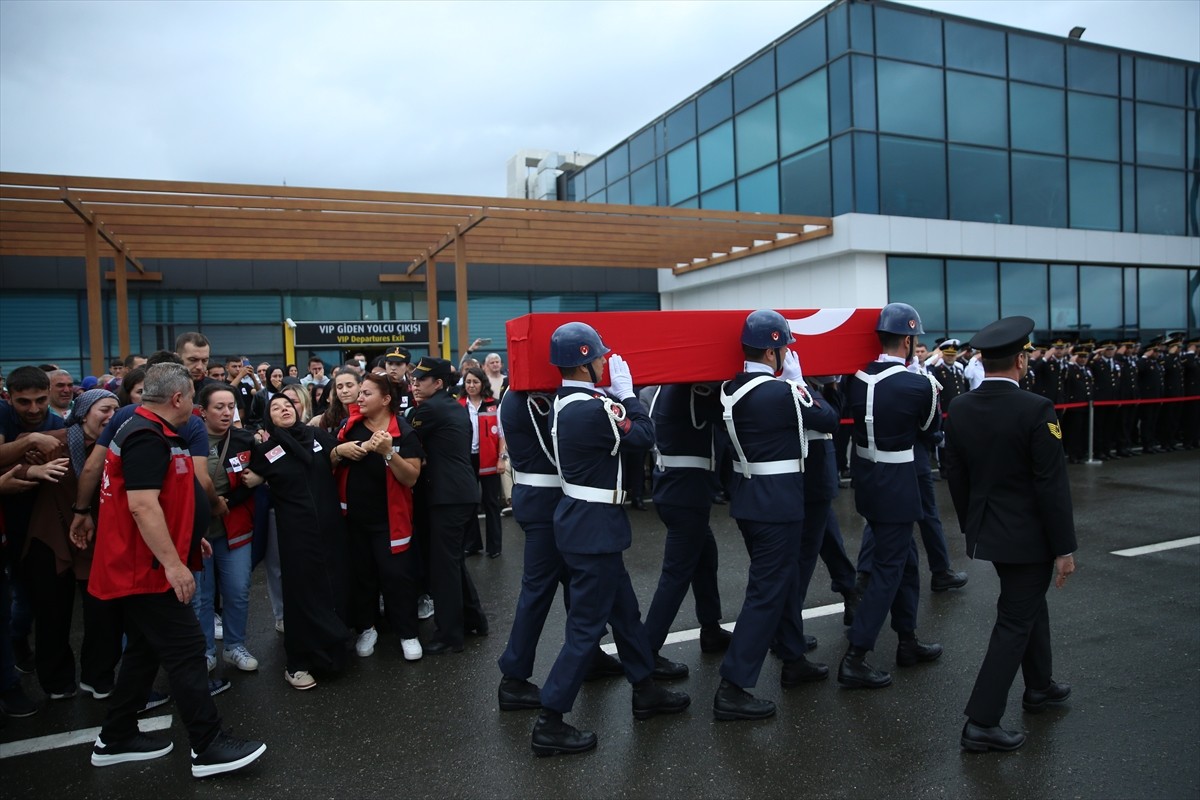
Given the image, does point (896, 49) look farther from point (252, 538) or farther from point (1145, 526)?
point (252, 538)

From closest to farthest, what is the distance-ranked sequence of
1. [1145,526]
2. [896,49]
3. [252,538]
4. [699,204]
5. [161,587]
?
[161,587] < [252,538] < [1145,526] < [896,49] < [699,204]

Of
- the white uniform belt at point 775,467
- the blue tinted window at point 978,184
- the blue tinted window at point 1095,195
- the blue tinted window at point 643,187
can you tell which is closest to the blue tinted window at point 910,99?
the blue tinted window at point 978,184

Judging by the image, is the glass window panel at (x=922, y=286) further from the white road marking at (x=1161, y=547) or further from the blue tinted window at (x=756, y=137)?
the white road marking at (x=1161, y=547)

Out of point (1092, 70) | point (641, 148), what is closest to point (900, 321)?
point (1092, 70)

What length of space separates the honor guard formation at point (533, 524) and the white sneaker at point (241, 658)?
0.02 m

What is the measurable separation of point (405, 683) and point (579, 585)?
4.88ft

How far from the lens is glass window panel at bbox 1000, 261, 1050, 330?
17.3m

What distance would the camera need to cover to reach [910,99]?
1595 cm

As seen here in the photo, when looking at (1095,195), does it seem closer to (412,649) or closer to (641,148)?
(641,148)

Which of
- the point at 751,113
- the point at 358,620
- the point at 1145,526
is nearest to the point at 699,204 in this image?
the point at 751,113

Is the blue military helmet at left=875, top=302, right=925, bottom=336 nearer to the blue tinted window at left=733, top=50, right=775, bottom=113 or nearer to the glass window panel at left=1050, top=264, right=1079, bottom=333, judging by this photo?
the blue tinted window at left=733, top=50, right=775, bottom=113

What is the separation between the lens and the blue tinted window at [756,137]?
1747 cm

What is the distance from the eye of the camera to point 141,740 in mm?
3736

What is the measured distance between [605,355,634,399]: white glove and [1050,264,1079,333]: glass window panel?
1747 centimetres
